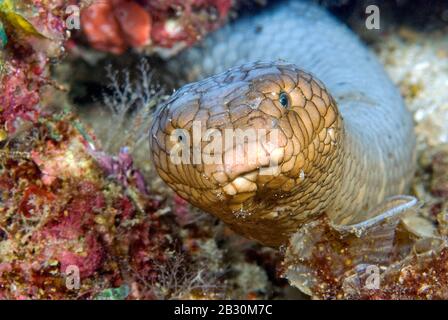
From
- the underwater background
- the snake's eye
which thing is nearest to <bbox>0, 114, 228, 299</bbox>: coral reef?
the underwater background

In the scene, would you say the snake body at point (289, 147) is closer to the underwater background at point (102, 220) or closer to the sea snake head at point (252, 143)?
the sea snake head at point (252, 143)

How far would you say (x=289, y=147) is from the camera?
6.82ft

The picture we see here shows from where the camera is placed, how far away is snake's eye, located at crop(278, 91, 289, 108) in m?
2.21

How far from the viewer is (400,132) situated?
393 centimetres

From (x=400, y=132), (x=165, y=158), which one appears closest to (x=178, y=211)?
Answer: (x=165, y=158)

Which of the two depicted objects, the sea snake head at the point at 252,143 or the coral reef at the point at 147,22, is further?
the coral reef at the point at 147,22

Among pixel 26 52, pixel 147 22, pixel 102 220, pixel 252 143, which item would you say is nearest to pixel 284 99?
pixel 252 143

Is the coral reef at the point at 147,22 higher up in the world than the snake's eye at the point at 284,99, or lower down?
higher up

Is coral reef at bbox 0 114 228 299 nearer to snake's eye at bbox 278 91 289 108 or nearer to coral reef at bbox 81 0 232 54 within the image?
snake's eye at bbox 278 91 289 108

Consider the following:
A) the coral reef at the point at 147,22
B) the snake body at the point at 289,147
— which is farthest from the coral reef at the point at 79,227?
the coral reef at the point at 147,22

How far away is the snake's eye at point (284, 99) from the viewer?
2.21 meters

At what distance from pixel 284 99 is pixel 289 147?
0.27m

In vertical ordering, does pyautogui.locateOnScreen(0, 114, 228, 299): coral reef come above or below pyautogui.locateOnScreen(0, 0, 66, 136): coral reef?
below
